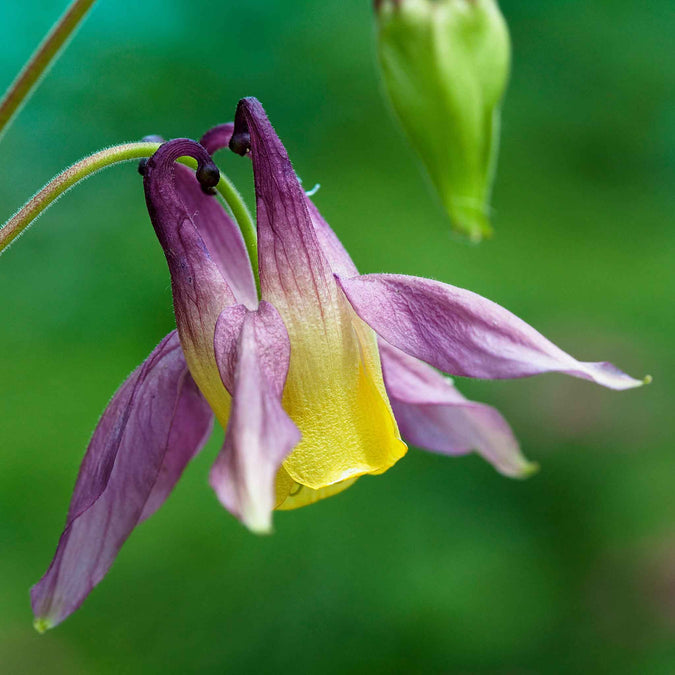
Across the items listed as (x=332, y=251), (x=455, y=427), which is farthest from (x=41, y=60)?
(x=455, y=427)

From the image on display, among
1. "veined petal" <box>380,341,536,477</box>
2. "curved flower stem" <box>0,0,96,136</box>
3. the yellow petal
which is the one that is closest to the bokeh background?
"veined petal" <box>380,341,536,477</box>

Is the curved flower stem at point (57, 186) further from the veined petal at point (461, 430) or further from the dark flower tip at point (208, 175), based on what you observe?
the veined petal at point (461, 430)

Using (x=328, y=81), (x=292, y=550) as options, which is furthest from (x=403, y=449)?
(x=328, y=81)

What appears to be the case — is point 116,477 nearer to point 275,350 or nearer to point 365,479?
point 275,350

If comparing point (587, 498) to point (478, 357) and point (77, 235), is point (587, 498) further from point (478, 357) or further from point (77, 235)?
point (478, 357)

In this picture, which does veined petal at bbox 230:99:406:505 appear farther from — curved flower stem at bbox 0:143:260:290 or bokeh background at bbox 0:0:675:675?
bokeh background at bbox 0:0:675:675
